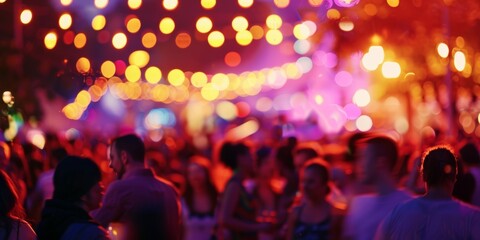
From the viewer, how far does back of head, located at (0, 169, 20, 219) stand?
6.48m

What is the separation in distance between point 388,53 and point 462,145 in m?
6.84

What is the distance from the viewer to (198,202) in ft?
42.7

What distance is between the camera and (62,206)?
6488 millimetres

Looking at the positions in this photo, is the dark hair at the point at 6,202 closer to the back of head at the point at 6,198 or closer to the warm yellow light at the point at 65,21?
the back of head at the point at 6,198

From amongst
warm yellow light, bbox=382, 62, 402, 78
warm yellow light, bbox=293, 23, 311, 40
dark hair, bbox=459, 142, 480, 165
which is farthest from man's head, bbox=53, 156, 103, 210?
warm yellow light, bbox=382, 62, 402, 78

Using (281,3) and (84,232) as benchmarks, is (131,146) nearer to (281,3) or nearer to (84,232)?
(84,232)

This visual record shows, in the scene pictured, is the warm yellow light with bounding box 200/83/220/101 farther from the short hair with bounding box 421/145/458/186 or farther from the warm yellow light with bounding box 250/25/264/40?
the short hair with bounding box 421/145/458/186

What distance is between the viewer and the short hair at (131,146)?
849 cm

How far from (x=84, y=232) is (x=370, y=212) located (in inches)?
98.2

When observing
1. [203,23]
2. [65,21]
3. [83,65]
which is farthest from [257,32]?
[83,65]

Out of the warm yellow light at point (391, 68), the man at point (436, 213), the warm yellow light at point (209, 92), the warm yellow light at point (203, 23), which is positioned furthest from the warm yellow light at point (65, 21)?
the warm yellow light at point (209, 92)

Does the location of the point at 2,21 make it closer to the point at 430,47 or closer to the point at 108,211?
the point at 108,211

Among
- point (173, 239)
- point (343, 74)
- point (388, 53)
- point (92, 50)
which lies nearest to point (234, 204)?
point (92, 50)

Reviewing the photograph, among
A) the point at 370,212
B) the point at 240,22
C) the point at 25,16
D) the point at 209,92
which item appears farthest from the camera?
the point at 209,92
